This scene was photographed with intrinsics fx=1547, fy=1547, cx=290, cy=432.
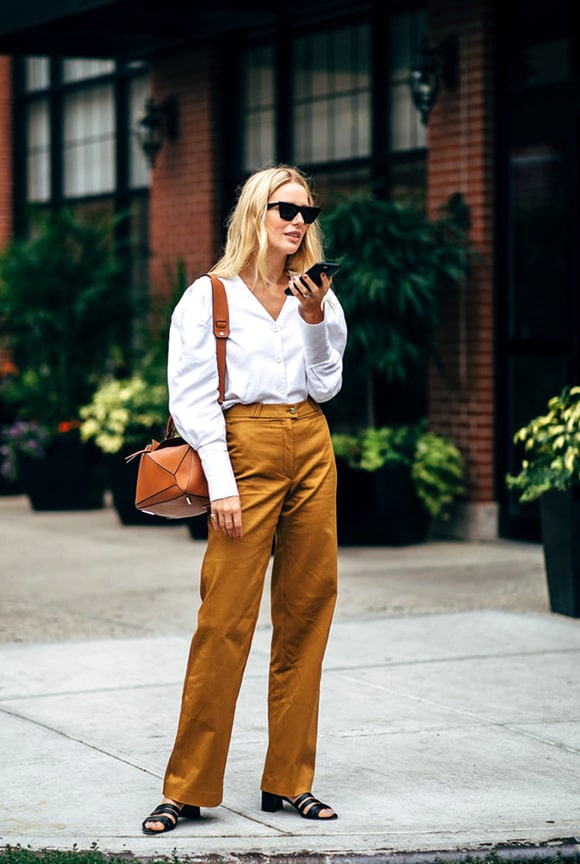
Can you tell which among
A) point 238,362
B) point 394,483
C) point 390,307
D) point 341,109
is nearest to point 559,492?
point 394,483

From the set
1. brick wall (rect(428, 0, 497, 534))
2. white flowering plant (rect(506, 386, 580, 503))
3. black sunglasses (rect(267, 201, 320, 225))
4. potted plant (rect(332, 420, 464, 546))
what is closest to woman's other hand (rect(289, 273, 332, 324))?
black sunglasses (rect(267, 201, 320, 225))

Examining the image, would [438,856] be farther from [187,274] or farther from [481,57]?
[187,274]

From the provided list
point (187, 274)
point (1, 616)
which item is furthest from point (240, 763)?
point (187, 274)

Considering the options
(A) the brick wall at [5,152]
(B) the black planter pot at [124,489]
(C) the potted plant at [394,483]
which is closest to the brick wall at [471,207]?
(C) the potted plant at [394,483]

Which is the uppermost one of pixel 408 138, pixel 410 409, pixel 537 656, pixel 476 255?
pixel 408 138

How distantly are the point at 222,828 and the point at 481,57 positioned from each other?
7.29 m

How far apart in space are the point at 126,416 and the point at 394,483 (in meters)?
2.46

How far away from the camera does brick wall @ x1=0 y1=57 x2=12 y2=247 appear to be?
1641 cm

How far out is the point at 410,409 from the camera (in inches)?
453

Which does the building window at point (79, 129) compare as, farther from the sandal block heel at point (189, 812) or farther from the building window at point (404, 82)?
the sandal block heel at point (189, 812)

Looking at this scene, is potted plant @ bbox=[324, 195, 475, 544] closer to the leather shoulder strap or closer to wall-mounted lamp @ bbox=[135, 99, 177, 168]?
wall-mounted lamp @ bbox=[135, 99, 177, 168]

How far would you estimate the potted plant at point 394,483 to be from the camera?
10.5 m

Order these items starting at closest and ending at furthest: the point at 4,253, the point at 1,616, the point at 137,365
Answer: the point at 1,616
the point at 4,253
the point at 137,365

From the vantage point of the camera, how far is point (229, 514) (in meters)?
4.39
